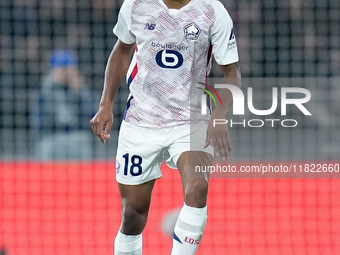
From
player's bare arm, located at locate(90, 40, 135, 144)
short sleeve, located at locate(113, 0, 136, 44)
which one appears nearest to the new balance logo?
short sleeve, located at locate(113, 0, 136, 44)

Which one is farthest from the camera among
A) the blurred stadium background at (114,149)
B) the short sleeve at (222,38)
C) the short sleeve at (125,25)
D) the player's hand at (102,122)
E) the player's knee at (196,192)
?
the blurred stadium background at (114,149)

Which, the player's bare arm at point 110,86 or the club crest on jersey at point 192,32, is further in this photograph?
the player's bare arm at point 110,86

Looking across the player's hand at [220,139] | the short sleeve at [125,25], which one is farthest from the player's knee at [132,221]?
the short sleeve at [125,25]

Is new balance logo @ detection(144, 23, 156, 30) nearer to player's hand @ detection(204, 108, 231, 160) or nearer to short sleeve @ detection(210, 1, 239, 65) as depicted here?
short sleeve @ detection(210, 1, 239, 65)

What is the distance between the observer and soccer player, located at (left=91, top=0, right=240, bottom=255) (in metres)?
3.29

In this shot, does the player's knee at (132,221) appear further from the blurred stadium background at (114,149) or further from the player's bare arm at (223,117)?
the blurred stadium background at (114,149)

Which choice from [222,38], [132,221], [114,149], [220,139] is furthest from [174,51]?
[114,149]

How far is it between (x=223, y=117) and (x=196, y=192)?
0.47 meters

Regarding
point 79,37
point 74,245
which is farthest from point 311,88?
point 74,245

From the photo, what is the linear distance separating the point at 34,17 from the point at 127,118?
7.88 meters

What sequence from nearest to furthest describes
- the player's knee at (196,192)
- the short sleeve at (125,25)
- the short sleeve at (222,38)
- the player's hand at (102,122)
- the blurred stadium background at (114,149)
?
the player's knee at (196,192) < the short sleeve at (222,38) < the short sleeve at (125,25) < the player's hand at (102,122) < the blurred stadium background at (114,149)

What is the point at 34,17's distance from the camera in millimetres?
10875

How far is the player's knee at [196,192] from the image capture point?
3.23 m

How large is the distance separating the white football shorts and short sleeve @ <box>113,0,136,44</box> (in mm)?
542
